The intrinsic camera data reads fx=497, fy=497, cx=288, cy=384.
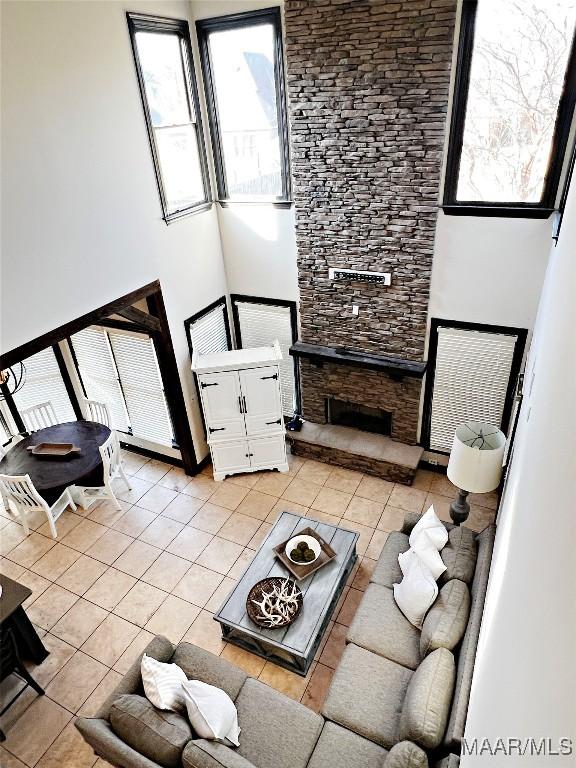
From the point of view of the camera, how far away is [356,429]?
7059 millimetres

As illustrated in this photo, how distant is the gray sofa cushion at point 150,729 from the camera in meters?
3.21

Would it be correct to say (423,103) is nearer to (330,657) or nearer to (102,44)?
(102,44)

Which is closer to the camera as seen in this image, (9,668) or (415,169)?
(9,668)

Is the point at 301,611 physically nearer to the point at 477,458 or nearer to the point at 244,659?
the point at 244,659

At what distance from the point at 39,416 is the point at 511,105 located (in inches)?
268

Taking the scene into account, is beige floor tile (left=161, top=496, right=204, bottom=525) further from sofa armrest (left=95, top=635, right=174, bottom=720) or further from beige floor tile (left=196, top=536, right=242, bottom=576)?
sofa armrest (left=95, top=635, right=174, bottom=720)

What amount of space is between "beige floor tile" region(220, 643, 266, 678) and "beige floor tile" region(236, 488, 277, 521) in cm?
167

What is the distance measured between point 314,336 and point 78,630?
4.32m

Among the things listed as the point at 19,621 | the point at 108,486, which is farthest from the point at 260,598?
the point at 108,486

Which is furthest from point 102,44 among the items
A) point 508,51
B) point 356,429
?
point 356,429

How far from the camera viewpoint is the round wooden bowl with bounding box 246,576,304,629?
4.38m

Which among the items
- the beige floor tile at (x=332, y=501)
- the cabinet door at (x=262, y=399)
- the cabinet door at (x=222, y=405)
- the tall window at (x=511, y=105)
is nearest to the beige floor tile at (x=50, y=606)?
the cabinet door at (x=222, y=405)

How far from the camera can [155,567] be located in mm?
5648

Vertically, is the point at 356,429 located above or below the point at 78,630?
above
